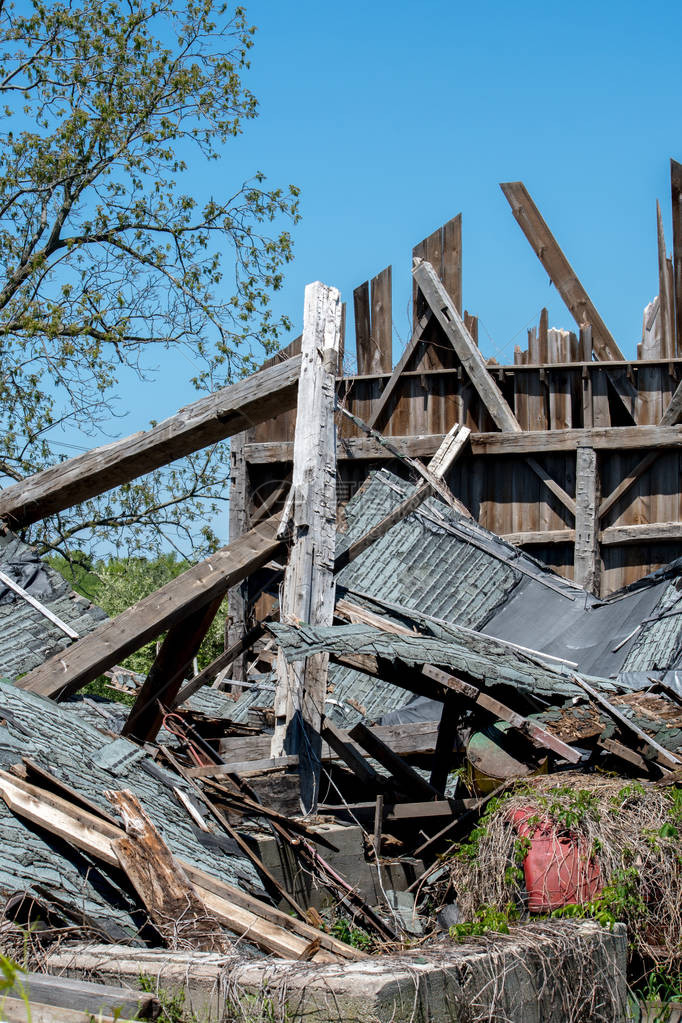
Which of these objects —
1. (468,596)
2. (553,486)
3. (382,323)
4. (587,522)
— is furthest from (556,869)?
(382,323)

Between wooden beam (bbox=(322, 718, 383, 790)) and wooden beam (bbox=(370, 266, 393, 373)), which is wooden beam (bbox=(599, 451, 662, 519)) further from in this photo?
wooden beam (bbox=(322, 718, 383, 790))

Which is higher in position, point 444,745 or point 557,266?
point 557,266

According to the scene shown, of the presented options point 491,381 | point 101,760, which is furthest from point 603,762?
point 491,381

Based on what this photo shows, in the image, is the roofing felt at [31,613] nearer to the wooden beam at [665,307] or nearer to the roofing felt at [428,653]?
the roofing felt at [428,653]

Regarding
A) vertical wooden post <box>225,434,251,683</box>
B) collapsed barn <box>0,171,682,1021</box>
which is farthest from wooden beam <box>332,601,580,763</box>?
vertical wooden post <box>225,434,251,683</box>

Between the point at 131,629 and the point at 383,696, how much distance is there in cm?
551

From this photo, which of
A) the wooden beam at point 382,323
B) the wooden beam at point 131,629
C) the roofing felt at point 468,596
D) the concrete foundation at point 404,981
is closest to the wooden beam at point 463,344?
the wooden beam at point 382,323

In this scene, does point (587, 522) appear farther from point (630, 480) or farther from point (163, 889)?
point (163, 889)

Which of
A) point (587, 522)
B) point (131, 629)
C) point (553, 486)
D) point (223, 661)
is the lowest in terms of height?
point (223, 661)

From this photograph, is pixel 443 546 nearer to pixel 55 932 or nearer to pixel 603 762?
pixel 603 762

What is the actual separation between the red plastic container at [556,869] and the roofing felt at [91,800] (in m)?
1.65

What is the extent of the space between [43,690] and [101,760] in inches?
32.5

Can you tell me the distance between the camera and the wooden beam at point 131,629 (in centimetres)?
714

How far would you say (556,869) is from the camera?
20.1 ft
